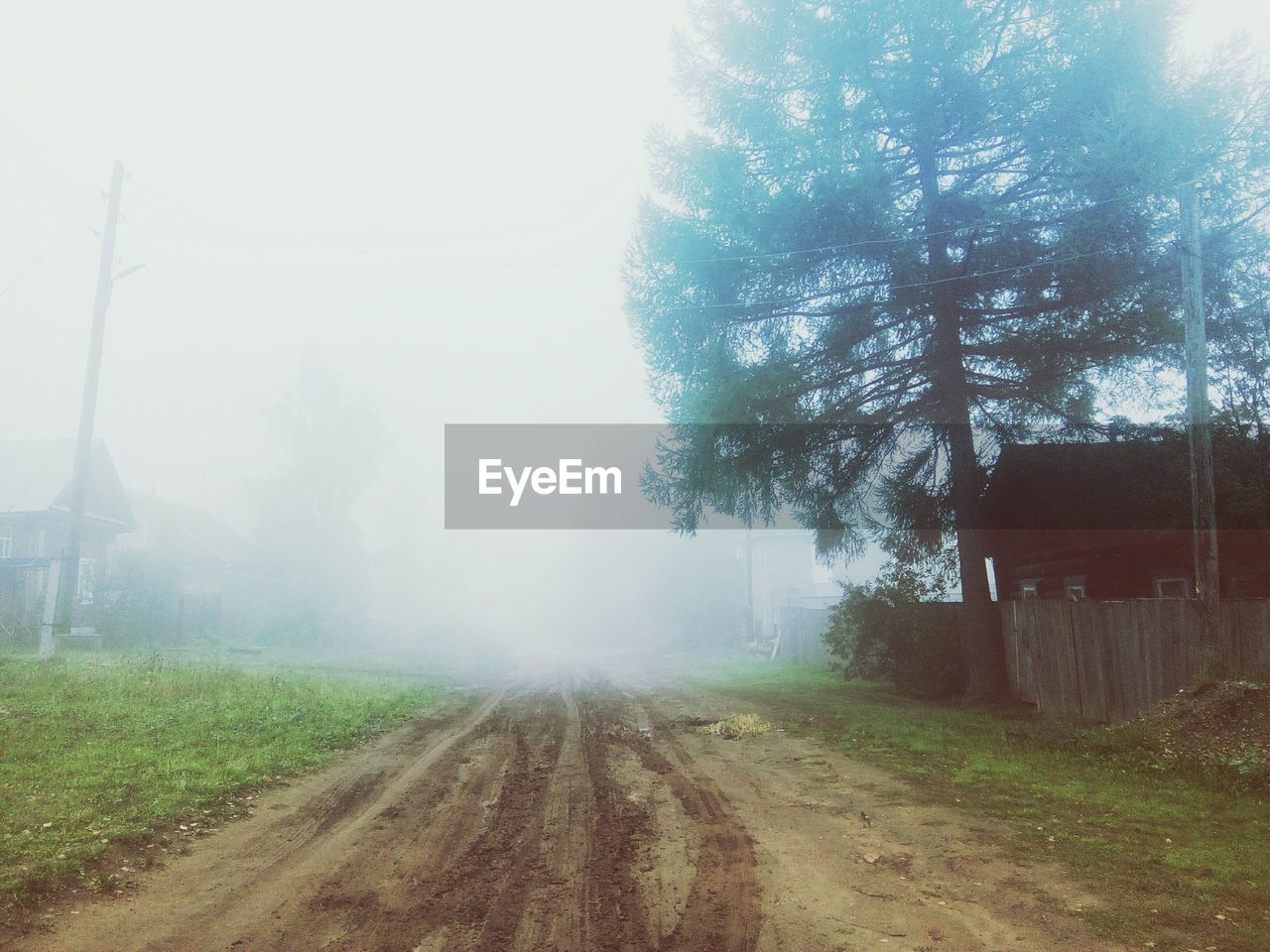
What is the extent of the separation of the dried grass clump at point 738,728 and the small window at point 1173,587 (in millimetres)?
10931

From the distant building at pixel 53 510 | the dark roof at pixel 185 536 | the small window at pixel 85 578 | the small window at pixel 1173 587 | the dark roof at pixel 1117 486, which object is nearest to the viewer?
the dark roof at pixel 1117 486

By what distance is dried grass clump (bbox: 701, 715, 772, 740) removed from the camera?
13125mm

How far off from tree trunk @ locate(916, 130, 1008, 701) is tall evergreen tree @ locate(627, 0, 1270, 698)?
0.04 meters

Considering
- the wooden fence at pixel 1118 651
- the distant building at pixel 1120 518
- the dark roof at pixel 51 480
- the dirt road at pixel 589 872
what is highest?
the dark roof at pixel 51 480

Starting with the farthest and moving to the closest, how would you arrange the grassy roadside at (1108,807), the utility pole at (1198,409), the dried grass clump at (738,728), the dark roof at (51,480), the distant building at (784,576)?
the distant building at (784,576), the dark roof at (51,480), the dried grass clump at (738,728), the utility pole at (1198,409), the grassy roadside at (1108,807)

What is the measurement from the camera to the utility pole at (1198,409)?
1188 cm

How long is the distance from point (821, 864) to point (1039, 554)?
58.3 feet

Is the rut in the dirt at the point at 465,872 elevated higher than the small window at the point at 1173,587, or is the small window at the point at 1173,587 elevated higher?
the small window at the point at 1173,587

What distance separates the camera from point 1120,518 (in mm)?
18328

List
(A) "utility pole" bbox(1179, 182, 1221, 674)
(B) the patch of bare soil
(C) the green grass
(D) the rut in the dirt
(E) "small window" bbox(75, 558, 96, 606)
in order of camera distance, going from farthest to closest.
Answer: (E) "small window" bbox(75, 558, 96, 606), (A) "utility pole" bbox(1179, 182, 1221, 674), (B) the patch of bare soil, (C) the green grass, (D) the rut in the dirt

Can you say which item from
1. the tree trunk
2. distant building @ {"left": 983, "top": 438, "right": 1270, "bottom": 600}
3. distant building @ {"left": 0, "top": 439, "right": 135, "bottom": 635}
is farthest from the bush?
distant building @ {"left": 0, "top": 439, "right": 135, "bottom": 635}

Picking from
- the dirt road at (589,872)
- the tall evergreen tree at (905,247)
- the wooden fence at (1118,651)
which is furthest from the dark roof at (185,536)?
the wooden fence at (1118,651)

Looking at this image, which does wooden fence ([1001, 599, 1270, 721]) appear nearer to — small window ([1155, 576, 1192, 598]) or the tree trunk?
the tree trunk

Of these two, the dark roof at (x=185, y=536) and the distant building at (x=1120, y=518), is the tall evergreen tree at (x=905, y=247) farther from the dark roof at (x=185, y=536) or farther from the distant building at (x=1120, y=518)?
the dark roof at (x=185, y=536)
